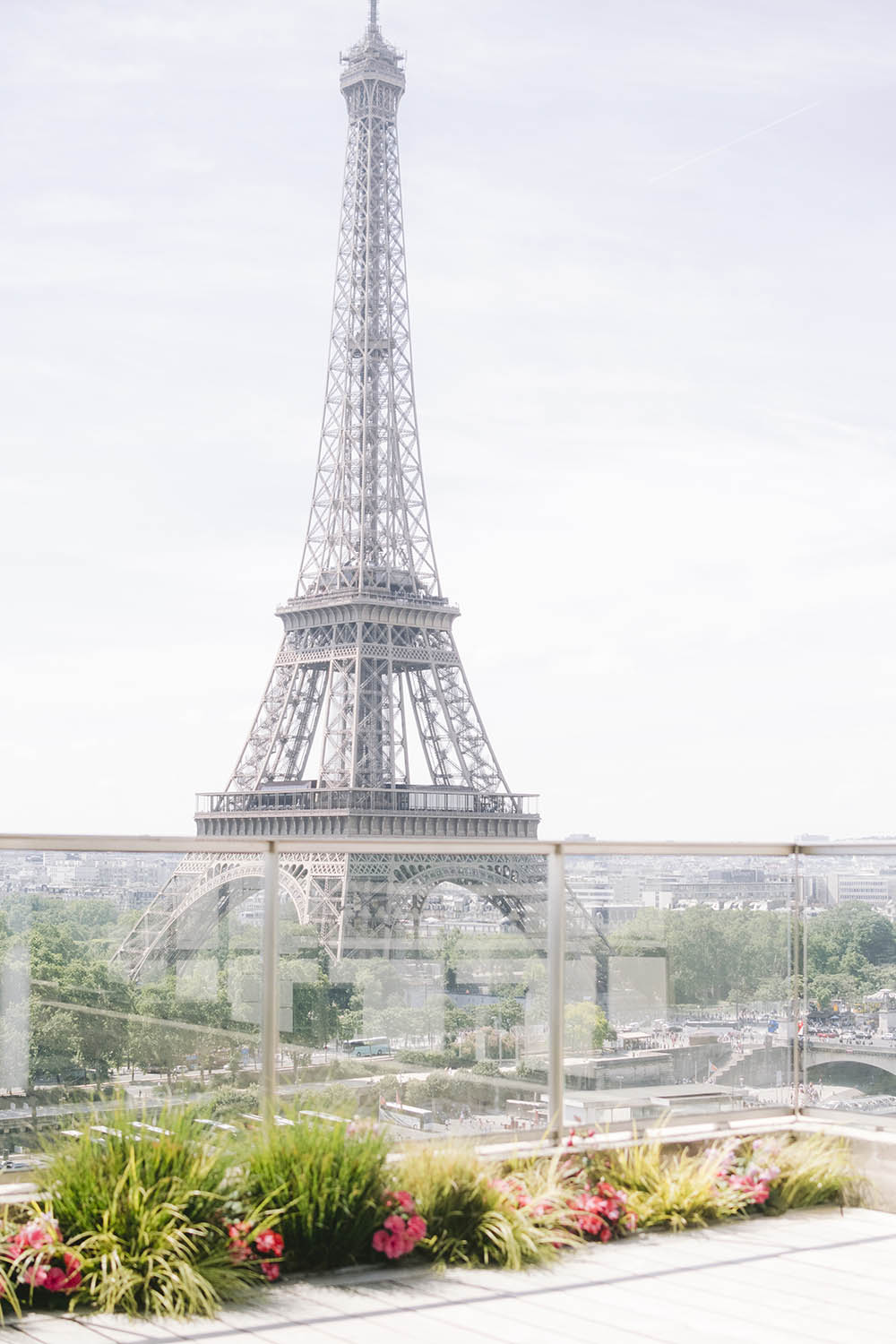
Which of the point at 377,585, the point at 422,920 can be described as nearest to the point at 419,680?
the point at 377,585

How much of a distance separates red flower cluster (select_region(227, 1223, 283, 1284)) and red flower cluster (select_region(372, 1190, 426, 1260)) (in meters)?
0.37

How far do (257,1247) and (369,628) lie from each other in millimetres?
35570

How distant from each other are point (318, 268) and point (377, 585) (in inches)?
465

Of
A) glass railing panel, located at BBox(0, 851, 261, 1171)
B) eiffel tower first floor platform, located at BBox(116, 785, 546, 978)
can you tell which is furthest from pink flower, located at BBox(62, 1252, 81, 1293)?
eiffel tower first floor platform, located at BBox(116, 785, 546, 978)

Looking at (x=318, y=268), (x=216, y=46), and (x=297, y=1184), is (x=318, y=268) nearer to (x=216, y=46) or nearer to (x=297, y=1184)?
(x=216, y=46)

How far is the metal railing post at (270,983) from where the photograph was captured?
592 centimetres

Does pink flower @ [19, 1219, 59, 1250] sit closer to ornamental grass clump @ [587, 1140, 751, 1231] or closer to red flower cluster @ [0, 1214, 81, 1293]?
red flower cluster @ [0, 1214, 81, 1293]

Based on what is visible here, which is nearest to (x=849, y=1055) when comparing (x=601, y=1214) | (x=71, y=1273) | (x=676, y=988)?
(x=676, y=988)

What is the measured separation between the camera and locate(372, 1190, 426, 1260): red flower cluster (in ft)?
17.1

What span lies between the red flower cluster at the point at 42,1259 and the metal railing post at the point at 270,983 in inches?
46.6

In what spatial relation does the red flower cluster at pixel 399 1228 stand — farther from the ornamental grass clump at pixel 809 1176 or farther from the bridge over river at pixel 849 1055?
the bridge over river at pixel 849 1055

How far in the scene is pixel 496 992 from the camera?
6.42m

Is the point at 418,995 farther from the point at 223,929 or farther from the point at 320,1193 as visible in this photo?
the point at 320,1193

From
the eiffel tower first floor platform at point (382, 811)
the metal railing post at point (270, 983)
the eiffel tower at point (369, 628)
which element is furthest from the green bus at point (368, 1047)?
the eiffel tower first floor platform at point (382, 811)
